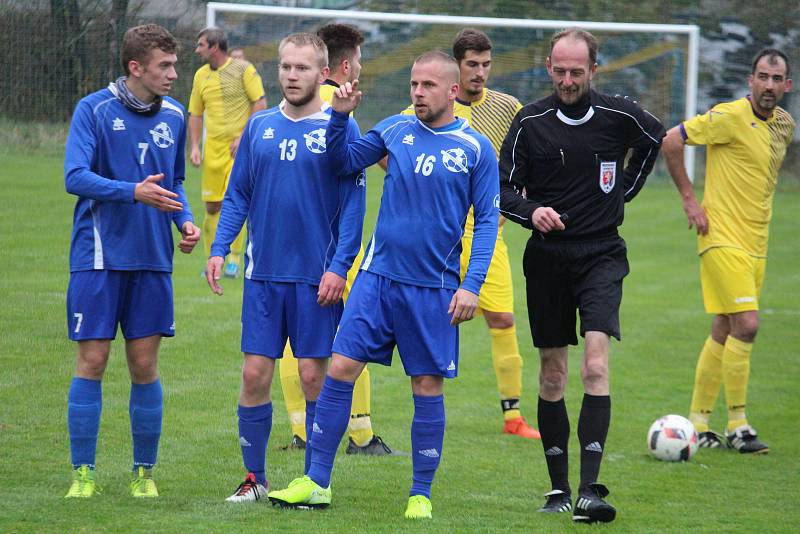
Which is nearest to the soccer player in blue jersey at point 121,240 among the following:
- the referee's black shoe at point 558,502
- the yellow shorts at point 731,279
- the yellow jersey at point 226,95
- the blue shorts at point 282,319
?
the blue shorts at point 282,319

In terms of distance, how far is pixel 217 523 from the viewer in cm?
509

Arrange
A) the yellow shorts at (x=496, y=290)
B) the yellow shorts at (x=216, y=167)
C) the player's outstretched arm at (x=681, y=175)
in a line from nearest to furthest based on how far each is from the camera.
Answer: the player's outstretched arm at (x=681, y=175)
the yellow shorts at (x=496, y=290)
the yellow shorts at (x=216, y=167)

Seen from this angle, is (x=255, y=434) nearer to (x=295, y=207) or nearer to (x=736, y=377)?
(x=295, y=207)

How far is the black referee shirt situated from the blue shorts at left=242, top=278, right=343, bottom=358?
3.49 feet

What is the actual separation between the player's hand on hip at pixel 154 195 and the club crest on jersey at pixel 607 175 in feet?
6.75

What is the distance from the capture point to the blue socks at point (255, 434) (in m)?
5.61

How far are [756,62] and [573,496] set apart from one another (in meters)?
3.27

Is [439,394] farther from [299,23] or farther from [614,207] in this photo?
[299,23]

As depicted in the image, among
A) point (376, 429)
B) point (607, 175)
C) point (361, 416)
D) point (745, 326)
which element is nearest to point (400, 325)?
point (607, 175)

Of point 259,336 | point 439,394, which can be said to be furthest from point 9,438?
point 439,394

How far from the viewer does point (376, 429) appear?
308 inches

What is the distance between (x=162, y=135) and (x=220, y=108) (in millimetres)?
8401

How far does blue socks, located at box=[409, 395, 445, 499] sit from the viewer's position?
5445 mm

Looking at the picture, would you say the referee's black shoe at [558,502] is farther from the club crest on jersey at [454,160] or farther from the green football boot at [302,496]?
the club crest on jersey at [454,160]
